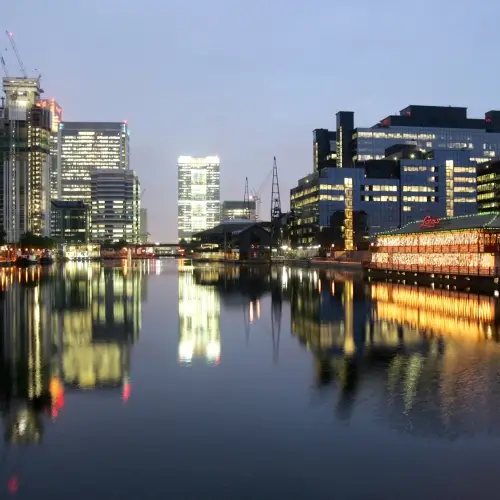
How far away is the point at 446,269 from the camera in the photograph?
76.1 metres

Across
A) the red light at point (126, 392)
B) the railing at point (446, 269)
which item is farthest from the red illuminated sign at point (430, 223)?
the red light at point (126, 392)

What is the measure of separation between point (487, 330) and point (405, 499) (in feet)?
79.8

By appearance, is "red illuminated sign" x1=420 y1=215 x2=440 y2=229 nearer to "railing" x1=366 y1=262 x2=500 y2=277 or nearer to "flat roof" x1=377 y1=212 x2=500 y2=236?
"flat roof" x1=377 y1=212 x2=500 y2=236

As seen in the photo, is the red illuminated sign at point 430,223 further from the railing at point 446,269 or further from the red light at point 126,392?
the red light at point 126,392

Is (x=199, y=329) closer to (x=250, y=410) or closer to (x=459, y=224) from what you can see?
(x=250, y=410)

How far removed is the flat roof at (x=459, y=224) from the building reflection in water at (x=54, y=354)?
44.5m

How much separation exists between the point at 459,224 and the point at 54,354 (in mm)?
64144

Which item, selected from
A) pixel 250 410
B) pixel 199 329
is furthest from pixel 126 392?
pixel 199 329

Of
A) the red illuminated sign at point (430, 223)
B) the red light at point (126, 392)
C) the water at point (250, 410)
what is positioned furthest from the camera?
the red illuminated sign at point (430, 223)

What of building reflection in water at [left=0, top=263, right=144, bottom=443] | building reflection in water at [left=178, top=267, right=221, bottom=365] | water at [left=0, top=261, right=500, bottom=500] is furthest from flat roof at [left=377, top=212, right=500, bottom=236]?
building reflection in water at [left=0, top=263, right=144, bottom=443]

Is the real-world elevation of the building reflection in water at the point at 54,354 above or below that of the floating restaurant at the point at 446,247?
below

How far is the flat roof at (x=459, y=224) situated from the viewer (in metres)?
72.7

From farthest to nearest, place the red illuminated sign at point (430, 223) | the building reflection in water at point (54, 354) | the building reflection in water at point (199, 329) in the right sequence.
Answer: the red illuminated sign at point (430, 223) → the building reflection in water at point (199, 329) → the building reflection in water at point (54, 354)

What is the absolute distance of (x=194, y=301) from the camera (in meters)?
55.0
